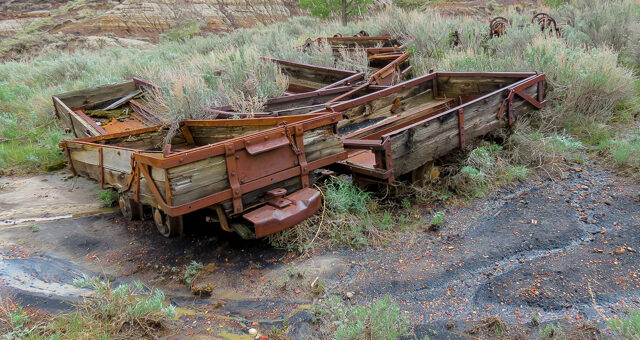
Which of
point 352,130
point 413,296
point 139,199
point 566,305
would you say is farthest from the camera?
point 352,130

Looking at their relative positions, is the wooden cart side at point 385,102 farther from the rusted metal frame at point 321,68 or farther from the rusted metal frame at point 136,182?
the rusted metal frame at point 136,182

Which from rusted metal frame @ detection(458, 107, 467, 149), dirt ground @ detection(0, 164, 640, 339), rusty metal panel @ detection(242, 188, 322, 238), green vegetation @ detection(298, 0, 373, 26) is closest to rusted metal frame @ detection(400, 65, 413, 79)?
rusted metal frame @ detection(458, 107, 467, 149)

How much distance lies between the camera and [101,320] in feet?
10.6

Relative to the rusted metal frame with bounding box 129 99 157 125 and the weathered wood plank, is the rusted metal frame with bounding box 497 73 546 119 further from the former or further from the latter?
the rusted metal frame with bounding box 129 99 157 125

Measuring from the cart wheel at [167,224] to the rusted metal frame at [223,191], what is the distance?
0.58m

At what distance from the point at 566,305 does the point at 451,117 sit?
8.03 feet

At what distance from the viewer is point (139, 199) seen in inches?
172

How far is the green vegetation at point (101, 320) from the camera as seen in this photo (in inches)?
123

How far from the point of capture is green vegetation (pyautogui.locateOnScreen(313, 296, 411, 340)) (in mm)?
2959

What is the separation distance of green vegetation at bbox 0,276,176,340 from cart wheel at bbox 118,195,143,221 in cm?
168

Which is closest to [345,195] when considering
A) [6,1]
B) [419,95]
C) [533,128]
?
[419,95]

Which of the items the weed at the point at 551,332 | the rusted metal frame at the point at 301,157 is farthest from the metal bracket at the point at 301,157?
the weed at the point at 551,332

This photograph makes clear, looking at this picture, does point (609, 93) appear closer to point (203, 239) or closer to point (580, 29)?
point (580, 29)

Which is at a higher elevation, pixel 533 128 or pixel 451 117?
pixel 451 117
